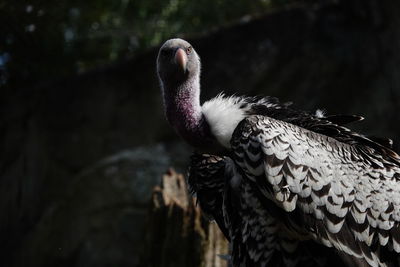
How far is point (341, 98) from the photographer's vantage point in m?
9.43

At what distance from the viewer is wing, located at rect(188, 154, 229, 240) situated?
5031 mm

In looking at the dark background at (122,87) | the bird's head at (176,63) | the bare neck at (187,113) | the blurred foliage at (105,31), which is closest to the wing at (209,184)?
the bare neck at (187,113)

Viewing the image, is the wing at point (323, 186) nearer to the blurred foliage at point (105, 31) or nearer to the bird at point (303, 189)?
→ the bird at point (303, 189)

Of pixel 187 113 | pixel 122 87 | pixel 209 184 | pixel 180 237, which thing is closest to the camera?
pixel 187 113

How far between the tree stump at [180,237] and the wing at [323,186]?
4.21 feet

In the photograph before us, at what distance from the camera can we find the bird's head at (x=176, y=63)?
16.4ft

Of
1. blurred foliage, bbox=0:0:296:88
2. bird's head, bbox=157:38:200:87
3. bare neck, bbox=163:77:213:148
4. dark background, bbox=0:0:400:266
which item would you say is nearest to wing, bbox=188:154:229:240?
bare neck, bbox=163:77:213:148

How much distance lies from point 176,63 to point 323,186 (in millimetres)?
1473

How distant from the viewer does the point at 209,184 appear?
507 centimetres

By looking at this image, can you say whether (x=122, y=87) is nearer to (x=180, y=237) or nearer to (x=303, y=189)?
(x=180, y=237)

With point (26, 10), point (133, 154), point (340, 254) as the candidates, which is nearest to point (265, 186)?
point (340, 254)

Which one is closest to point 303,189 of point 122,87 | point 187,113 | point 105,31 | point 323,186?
point 323,186

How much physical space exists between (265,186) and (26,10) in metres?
4.90

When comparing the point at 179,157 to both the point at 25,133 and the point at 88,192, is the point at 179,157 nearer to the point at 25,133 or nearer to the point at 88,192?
the point at 88,192
